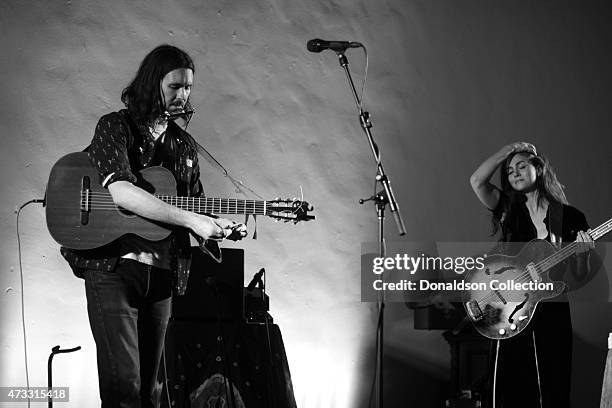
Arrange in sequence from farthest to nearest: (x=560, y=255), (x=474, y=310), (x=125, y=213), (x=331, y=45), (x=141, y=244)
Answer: (x=474, y=310) < (x=560, y=255) < (x=331, y=45) < (x=125, y=213) < (x=141, y=244)

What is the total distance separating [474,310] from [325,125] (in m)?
1.49

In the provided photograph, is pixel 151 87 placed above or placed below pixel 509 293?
above

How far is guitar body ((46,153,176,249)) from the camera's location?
2.68 m

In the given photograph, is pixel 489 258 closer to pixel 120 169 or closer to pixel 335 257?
pixel 335 257

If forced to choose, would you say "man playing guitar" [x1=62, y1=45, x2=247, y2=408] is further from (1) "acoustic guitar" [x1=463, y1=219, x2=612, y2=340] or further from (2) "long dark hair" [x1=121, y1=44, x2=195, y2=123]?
(1) "acoustic guitar" [x1=463, y1=219, x2=612, y2=340]

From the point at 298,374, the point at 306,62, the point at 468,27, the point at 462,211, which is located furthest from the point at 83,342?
the point at 468,27

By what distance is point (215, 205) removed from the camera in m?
2.94

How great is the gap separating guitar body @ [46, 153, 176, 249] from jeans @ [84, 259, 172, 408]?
7.5 inches

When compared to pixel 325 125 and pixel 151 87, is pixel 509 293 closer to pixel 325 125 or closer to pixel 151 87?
pixel 325 125

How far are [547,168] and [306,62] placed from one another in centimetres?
163

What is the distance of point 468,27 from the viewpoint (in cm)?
500

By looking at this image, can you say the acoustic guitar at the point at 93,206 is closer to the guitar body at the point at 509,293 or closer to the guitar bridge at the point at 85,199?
the guitar bridge at the point at 85,199

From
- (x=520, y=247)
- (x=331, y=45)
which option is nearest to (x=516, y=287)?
(x=520, y=247)

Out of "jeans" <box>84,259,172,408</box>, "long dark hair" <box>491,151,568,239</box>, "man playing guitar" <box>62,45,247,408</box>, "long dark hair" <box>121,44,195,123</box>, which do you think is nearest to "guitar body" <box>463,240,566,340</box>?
"long dark hair" <box>491,151,568,239</box>
